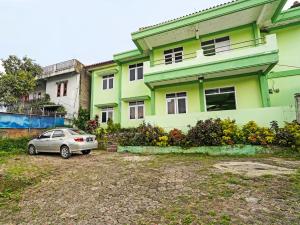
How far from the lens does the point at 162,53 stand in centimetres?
1514

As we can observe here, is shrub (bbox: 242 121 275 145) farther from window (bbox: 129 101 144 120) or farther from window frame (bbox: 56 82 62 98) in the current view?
window frame (bbox: 56 82 62 98)

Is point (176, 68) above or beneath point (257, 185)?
above

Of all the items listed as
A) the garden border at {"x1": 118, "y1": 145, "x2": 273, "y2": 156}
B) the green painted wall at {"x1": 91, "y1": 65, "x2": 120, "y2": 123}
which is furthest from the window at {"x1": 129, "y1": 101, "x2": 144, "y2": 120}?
the garden border at {"x1": 118, "y1": 145, "x2": 273, "y2": 156}

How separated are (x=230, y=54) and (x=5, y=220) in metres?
12.3

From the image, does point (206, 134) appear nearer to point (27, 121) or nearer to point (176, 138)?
point (176, 138)

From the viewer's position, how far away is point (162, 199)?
4172 millimetres

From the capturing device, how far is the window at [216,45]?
13053 millimetres

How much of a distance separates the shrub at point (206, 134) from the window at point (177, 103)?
3.59 m

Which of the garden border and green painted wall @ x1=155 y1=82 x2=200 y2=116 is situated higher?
green painted wall @ x1=155 y1=82 x2=200 y2=116

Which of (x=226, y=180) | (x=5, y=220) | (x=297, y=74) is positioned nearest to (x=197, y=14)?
(x=297, y=74)

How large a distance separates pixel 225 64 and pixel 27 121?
15.7 m

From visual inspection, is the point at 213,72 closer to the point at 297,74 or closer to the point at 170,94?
the point at 170,94

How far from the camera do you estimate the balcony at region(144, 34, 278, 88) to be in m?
10.4

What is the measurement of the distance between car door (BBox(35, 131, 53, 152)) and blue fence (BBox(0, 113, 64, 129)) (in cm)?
471
